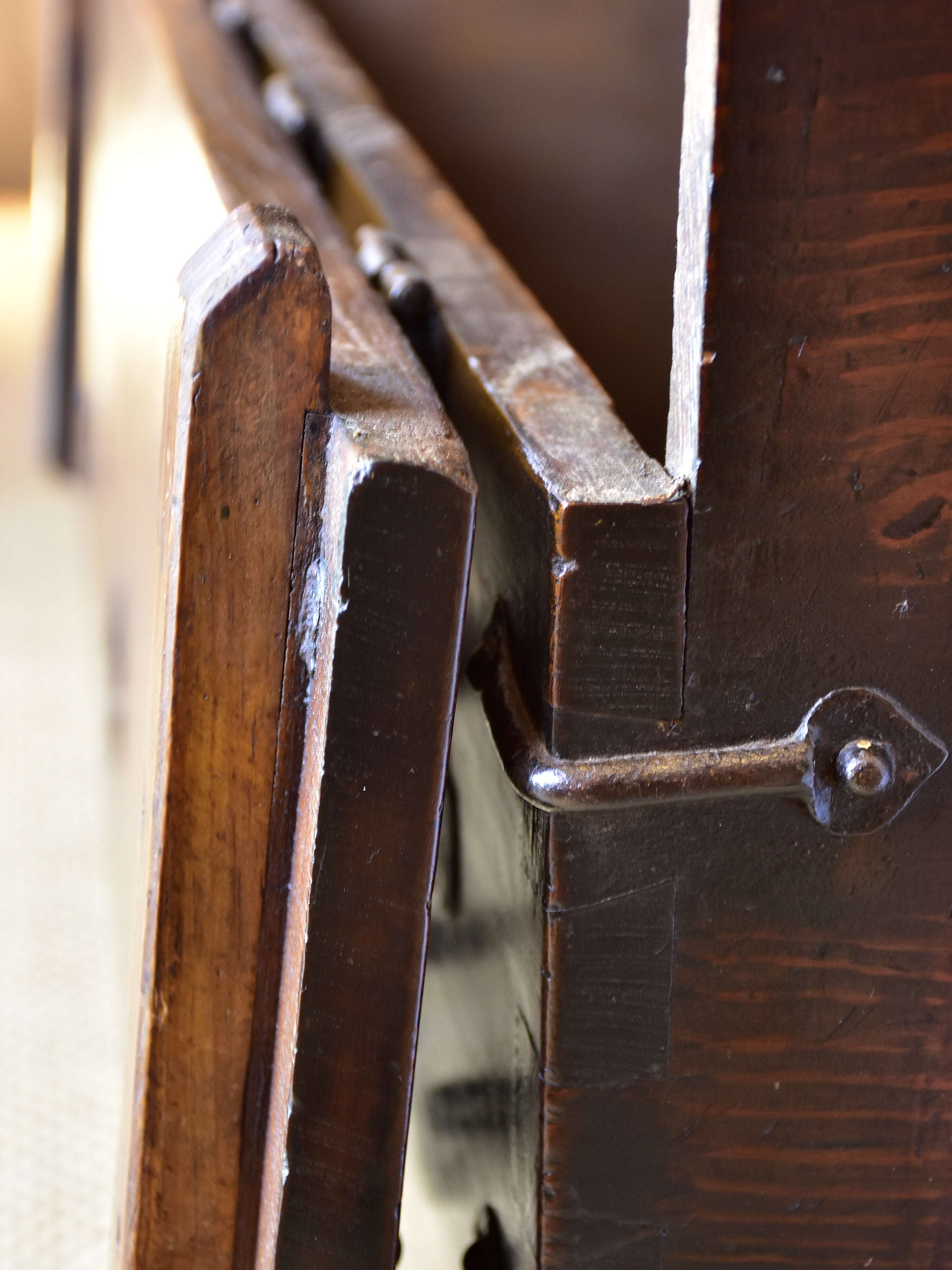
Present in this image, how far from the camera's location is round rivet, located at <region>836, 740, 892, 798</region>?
1.55ft

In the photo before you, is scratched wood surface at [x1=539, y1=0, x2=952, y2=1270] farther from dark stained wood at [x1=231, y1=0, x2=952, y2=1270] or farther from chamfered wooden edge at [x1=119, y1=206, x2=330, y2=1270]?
chamfered wooden edge at [x1=119, y1=206, x2=330, y2=1270]

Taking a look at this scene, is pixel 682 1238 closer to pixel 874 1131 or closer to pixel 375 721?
pixel 874 1131

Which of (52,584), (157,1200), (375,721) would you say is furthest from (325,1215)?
(52,584)

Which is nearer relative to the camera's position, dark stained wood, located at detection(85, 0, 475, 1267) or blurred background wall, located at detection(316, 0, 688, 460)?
dark stained wood, located at detection(85, 0, 475, 1267)

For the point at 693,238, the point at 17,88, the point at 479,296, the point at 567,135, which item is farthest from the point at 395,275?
the point at 17,88

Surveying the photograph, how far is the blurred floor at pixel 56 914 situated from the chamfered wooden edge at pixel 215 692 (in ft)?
2.06

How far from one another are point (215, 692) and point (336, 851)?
7 cm

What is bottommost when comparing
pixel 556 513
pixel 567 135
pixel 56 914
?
pixel 56 914

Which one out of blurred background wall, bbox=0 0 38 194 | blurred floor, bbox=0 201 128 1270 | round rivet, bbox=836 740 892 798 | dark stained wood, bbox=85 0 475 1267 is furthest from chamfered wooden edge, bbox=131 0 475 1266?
blurred background wall, bbox=0 0 38 194

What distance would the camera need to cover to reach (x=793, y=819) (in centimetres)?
49

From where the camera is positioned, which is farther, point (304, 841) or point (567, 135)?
point (567, 135)

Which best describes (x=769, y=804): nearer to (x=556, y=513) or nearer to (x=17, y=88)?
(x=556, y=513)

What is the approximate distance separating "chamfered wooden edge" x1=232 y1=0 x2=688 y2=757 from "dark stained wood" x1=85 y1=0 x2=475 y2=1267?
0.14 ft

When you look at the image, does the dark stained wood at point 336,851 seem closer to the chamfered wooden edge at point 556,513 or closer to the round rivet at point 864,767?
the chamfered wooden edge at point 556,513
